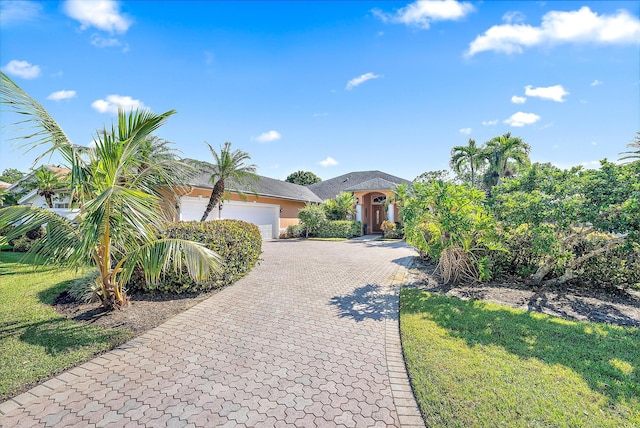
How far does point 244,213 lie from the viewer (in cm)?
2189

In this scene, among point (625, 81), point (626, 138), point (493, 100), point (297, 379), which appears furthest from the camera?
point (626, 138)

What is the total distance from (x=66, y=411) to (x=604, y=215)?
10.9m

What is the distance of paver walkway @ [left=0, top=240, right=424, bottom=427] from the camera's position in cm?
341

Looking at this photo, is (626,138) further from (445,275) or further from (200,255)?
(200,255)

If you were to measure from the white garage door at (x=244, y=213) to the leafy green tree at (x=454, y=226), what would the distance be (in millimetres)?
14061

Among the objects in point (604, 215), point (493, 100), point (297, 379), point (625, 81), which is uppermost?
point (493, 100)

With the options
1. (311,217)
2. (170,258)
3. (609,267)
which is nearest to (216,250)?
(170,258)

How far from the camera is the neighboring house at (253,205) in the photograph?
18.0 metres

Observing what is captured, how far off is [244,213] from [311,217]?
6202 millimetres

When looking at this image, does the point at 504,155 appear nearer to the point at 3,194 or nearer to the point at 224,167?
the point at 224,167

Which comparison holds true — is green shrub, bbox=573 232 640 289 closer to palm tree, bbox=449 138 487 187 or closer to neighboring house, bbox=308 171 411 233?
neighboring house, bbox=308 171 411 233

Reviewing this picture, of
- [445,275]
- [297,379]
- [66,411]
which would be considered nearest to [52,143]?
[66,411]

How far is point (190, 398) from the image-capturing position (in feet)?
12.2

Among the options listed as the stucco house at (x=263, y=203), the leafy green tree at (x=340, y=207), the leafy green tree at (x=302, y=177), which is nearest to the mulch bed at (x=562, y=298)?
the stucco house at (x=263, y=203)
